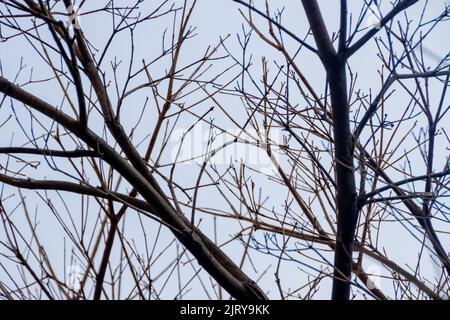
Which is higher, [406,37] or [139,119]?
[406,37]

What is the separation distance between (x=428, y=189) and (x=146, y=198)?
1.35 metres

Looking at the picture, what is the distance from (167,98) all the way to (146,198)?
2.61ft

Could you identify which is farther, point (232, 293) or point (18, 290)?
point (18, 290)

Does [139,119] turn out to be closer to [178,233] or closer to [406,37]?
[178,233]

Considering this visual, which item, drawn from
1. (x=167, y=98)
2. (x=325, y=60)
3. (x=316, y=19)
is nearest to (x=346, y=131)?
(x=325, y=60)

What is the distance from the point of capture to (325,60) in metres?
2.11

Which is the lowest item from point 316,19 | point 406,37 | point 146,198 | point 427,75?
point 146,198

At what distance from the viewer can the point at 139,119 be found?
2.74m
